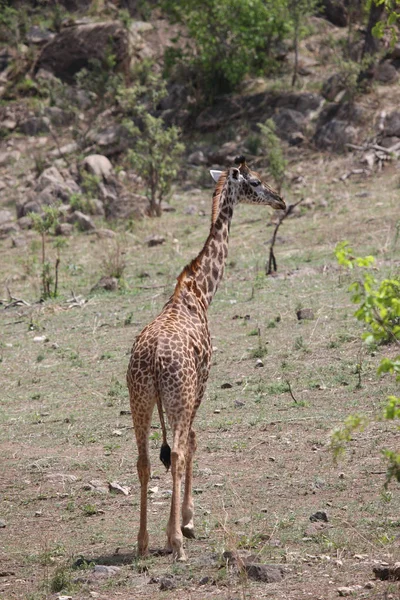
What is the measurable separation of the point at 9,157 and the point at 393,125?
11388mm

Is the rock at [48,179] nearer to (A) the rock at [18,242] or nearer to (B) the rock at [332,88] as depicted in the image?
(A) the rock at [18,242]

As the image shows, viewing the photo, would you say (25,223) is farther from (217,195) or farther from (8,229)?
(217,195)

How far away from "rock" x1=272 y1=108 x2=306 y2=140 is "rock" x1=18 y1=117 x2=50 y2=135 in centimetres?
754

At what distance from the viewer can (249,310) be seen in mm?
14211

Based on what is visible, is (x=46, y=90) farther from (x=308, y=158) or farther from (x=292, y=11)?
(x=308, y=158)

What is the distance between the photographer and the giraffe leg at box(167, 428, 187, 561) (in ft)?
21.6

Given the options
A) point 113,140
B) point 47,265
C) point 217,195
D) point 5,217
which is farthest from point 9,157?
point 217,195

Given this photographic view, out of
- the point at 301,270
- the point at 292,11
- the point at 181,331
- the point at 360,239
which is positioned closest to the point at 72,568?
the point at 181,331

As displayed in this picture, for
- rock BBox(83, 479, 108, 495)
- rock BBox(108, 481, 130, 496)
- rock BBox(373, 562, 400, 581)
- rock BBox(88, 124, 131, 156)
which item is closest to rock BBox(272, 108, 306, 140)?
rock BBox(88, 124, 131, 156)

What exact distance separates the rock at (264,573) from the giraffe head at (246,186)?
3731 mm

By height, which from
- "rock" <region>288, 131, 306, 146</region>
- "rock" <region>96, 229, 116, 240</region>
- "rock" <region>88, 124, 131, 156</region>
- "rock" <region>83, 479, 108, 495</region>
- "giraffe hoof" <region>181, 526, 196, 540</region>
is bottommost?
"rock" <region>88, 124, 131, 156</region>

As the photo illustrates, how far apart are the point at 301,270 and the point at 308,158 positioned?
9.88 m

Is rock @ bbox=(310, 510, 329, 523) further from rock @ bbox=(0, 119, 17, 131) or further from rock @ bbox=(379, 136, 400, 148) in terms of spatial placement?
rock @ bbox=(0, 119, 17, 131)

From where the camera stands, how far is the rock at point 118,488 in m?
8.37
